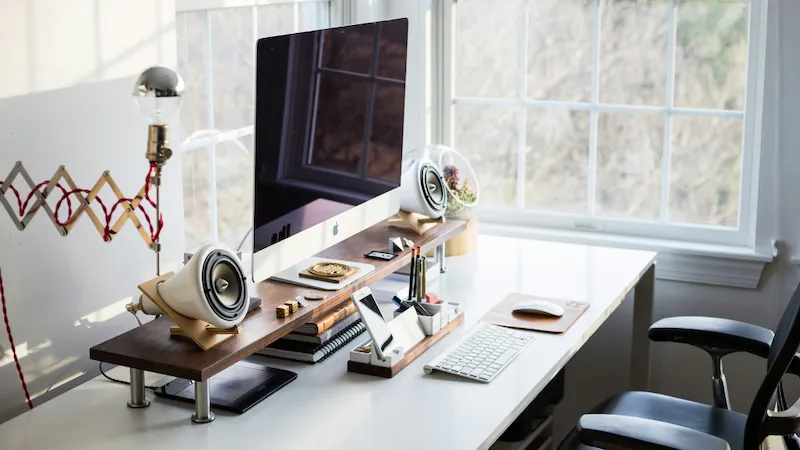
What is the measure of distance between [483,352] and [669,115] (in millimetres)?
1246

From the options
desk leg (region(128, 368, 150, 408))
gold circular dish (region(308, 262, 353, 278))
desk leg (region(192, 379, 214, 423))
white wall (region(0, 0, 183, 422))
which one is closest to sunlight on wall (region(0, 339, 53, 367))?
white wall (region(0, 0, 183, 422))

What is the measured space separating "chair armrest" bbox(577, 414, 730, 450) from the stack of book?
0.58 meters

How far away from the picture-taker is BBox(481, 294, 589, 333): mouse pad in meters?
2.44

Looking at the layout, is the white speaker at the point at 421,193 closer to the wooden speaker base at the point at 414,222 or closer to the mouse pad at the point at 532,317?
the wooden speaker base at the point at 414,222

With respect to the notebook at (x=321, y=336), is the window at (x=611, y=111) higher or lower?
higher

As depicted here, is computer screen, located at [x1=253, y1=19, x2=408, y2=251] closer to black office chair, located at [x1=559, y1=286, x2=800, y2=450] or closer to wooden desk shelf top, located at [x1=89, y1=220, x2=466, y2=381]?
wooden desk shelf top, located at [x1=89, y1=220, x2=466, y2=381]

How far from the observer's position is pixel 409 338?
229 cm

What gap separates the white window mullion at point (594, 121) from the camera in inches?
126

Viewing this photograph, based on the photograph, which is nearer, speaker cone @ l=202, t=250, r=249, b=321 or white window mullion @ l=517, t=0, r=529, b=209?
speaker cone @ l=202, t=250, r=249, b=321

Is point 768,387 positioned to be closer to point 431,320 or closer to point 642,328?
point 431,320

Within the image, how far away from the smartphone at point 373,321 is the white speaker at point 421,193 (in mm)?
580

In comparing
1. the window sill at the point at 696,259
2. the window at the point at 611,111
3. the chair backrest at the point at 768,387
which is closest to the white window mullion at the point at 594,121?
the window at the point at 611,111

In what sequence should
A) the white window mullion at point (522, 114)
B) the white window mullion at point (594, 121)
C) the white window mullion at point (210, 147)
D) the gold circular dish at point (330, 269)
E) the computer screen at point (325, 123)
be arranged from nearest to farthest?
the computer screen at point (325, 123)
the gold circular dish at point (330, 269)
the white window mullion at point (210, 147)
the white window mullion at point (594, 121)
the white window mullion at point (522, 114)

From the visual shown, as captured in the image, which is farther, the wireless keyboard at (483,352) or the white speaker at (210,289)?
the wireless keyboard at (483,352)
